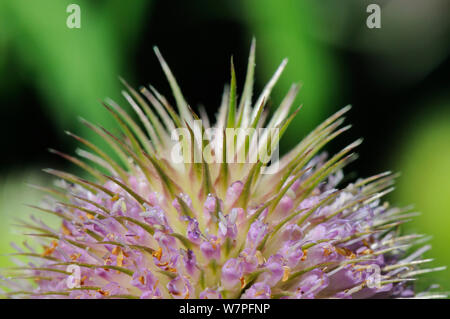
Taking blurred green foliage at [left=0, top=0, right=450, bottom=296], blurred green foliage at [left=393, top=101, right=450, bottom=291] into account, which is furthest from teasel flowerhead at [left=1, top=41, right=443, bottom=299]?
blurred green foliage at [left=0, top=0, right=450, bottom=296]

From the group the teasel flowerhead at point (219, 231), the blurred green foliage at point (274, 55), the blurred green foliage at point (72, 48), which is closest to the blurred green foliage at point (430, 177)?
the blurred green foliage at point (274, 55)

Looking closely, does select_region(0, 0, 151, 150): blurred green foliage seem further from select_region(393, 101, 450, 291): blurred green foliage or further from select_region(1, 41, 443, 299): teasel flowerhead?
select_region(393, 101, 450, 291): blurred green foliage

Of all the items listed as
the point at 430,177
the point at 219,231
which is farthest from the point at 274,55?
the point at 219,231

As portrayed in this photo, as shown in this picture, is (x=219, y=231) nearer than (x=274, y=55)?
Yes

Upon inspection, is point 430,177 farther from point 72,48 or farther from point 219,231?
point 72,48

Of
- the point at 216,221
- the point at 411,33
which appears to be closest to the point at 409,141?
the point at 411,33

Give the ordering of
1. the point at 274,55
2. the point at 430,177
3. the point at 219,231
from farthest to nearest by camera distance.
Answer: the point at 274,55, the point at 430,177, the point at 219,231
